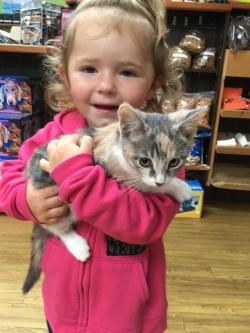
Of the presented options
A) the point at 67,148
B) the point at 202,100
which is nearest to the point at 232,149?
the point at 202,100

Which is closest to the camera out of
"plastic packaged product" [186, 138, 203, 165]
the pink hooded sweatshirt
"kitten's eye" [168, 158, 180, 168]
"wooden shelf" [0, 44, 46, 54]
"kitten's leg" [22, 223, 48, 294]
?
the pink hooded sweatshirt

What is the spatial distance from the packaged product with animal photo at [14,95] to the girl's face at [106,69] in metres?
1.40

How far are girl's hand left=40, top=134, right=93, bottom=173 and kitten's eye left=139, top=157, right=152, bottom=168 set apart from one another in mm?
110

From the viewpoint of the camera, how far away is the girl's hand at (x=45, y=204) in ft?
2.67

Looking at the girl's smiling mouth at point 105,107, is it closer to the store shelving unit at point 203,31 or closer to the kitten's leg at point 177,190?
the kitten's leg at point 177,190

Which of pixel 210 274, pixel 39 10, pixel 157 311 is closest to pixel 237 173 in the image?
pixel 210 274

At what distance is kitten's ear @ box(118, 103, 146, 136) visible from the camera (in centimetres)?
73

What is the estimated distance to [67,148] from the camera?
0.73m

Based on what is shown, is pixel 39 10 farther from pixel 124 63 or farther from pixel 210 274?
pixel 210 274

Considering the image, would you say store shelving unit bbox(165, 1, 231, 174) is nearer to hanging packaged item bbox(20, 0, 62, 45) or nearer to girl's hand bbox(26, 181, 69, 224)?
hanging packaged item bbox(20, 0, 62, 45)

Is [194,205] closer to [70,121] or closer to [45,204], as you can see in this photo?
[70,121]

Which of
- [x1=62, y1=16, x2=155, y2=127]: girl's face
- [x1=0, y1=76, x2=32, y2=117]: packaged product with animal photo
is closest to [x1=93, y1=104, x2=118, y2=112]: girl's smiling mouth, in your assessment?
[x1=62, y1=16, x2=155, y2=127]: girl's face

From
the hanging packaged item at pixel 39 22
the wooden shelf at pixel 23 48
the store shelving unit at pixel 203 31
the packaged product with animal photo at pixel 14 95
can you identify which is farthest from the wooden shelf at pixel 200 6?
the packaged product with animal photo at pixel 14 95

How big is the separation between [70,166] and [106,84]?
24 cm
